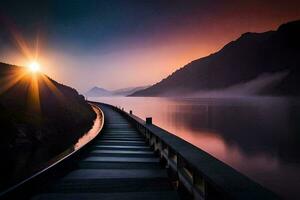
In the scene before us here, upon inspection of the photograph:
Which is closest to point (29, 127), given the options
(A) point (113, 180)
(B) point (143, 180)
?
(A) point (113, 180)

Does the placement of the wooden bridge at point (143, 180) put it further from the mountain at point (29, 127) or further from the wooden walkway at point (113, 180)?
the mountain at point (29, 127)

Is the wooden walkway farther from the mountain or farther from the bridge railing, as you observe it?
the mountain

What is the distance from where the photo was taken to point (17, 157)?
52.9 ft

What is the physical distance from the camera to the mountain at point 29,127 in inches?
619

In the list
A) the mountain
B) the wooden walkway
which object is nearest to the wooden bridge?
the wooden walkway

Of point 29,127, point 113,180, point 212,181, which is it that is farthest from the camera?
point 29,127

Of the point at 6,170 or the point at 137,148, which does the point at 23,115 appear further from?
the point at 137,148

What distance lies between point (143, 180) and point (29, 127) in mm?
17403

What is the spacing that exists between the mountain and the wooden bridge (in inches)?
94.4

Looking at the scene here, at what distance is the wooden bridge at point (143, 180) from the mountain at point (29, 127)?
240cm

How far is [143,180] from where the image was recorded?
255 inches

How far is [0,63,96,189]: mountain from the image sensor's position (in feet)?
51.6

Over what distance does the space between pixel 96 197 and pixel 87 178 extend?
4.65ft

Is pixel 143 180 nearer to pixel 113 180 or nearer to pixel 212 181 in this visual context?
pixel 113 180
